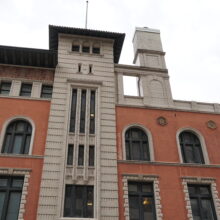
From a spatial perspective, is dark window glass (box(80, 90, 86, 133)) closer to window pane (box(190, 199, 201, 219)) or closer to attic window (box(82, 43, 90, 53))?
attic window (box(82, 43, 90, 53))

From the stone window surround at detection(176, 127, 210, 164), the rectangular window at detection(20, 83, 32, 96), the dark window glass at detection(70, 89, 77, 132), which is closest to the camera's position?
the stone window surround at detection(176, 127, 210, 164)

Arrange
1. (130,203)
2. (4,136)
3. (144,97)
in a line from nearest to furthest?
1. (130,203)
2. (4,136)
3. (144,97)

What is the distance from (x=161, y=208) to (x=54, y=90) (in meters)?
12.1

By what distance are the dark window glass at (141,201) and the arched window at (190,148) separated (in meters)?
4.00

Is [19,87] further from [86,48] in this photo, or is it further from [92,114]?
[86,48]

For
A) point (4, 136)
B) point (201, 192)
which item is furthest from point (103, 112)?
point (201, 192)

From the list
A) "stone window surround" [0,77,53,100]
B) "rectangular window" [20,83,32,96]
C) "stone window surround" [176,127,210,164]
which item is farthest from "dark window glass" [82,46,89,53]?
"stone window surround" [176,127,210,164]

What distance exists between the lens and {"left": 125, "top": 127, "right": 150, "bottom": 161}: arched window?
68.9ft

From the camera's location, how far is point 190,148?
22156 mm

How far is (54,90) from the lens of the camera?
23.1m

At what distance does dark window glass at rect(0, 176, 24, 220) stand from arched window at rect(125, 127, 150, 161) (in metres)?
7.77

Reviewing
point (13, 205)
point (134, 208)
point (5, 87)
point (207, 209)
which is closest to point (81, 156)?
point (134, 208)

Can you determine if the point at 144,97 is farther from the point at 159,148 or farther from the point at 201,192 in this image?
the point at 201,192

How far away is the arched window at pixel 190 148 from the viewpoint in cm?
2159
